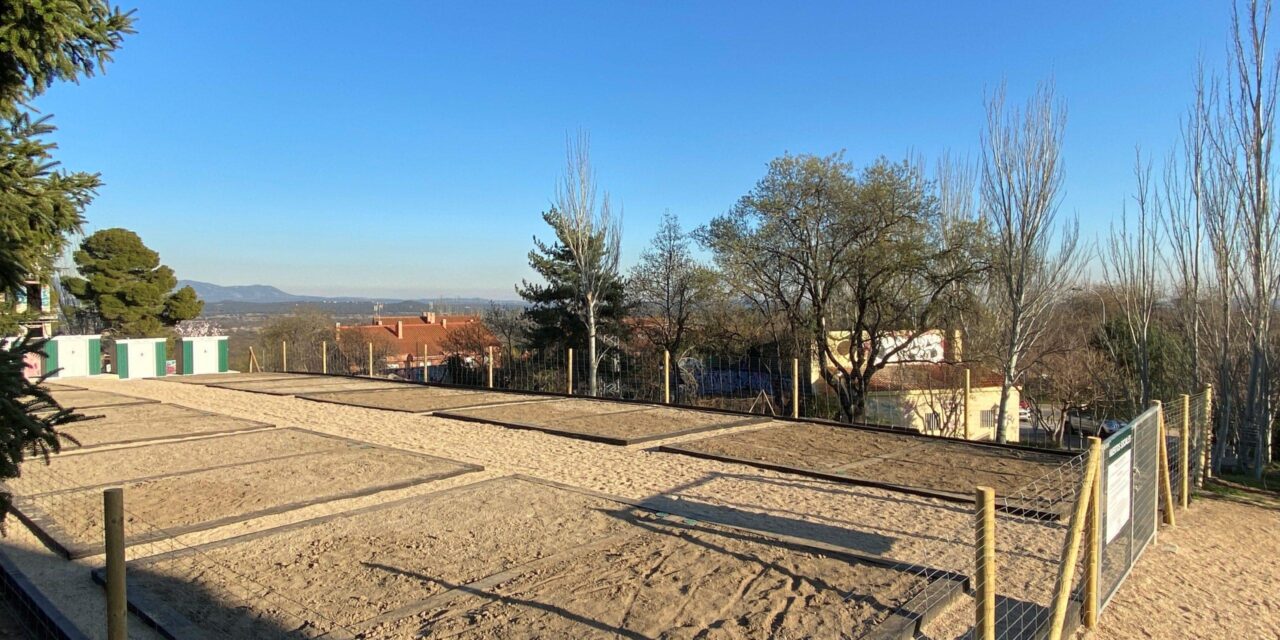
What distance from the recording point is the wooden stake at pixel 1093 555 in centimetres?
354

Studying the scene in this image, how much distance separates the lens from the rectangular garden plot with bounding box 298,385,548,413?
13.4 m

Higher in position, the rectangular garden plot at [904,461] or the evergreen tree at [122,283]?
the evergreen tree at [122,283]

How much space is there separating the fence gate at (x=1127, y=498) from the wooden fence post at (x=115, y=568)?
4.22 meters

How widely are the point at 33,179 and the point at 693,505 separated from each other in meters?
5.09

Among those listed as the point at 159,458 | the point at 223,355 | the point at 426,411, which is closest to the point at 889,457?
the point at 426,411

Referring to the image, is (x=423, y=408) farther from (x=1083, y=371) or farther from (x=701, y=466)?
(x=1083, y=371)

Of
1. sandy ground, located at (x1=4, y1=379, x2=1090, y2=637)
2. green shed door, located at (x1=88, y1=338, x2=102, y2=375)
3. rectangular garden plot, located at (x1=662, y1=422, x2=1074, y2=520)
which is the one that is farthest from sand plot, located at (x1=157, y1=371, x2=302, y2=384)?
rectangular garden plot, located at (x1=662, y1=422, x2=1074, y2=520)

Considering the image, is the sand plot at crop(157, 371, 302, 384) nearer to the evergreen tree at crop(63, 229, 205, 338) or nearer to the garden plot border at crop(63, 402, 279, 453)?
the evergreen tree at crop(63, 229, 205, 338)

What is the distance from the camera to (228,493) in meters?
6.38

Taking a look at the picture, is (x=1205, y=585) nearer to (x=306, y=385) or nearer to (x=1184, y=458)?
(x=1184, y=458)

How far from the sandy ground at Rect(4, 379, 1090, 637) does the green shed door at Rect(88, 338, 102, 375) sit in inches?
735

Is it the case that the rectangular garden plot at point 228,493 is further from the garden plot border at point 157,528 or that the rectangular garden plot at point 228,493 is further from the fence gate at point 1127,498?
the fence gate at point 1127,498

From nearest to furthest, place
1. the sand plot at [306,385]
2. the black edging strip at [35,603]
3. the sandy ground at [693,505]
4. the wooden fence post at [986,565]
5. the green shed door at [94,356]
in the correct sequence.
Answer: the wooden fence post at [986,565] < the black edging strip at [35,603] < the sandy ground at [693,505] < the sand plot at [306,385] < the green shed door at [94,356]

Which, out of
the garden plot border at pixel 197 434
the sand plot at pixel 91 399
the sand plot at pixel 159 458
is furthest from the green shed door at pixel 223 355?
the sand plot at pixel 159 458
